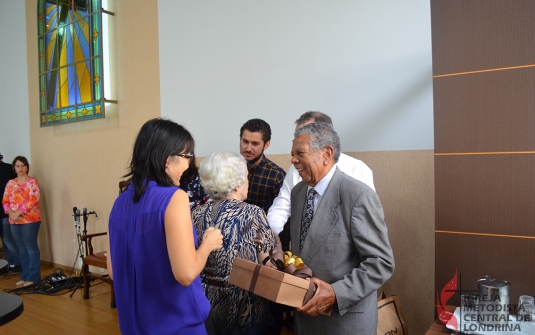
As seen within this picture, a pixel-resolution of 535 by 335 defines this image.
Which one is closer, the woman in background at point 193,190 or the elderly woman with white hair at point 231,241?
the elderly woman with white hair at point 231,241

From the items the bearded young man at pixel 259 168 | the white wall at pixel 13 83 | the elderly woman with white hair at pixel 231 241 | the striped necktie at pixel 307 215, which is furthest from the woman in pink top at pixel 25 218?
the striped necktie at pixel 307 215

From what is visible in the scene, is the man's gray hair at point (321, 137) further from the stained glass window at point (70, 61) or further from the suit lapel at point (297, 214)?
the stained glass window at point (70, 61)

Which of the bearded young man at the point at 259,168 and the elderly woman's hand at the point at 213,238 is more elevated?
the bearded young man at the point at 259,168

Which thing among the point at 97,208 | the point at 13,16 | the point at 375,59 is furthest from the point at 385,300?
Result: the point at 13,16

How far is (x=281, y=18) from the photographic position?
3715mm

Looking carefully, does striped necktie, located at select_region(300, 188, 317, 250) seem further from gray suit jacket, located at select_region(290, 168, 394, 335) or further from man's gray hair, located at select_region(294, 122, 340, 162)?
man's gray hair, located at select_region(294, 122, 340, 162)

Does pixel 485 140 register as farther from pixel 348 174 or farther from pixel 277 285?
pixel 277 285

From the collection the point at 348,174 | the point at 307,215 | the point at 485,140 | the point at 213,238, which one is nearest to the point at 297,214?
the point at 307,215

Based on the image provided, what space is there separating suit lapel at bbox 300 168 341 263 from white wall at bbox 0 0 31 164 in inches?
247

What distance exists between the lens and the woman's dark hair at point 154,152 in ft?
5.03

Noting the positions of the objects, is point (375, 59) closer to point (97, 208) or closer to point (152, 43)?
point (152, 43)

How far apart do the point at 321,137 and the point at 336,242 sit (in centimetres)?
42

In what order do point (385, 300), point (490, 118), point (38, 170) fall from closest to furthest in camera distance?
point (490, 118), point (385, 300), point (38, 170)

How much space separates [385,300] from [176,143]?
1.58 metres
